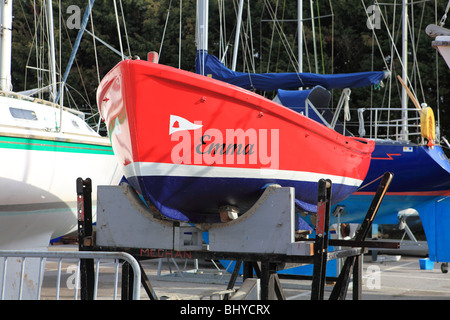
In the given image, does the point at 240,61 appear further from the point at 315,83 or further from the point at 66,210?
the point at 66,210

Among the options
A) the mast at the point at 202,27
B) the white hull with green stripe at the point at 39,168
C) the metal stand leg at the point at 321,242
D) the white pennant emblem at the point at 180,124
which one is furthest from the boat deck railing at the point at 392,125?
the white pennant emblem at the point at 180,124

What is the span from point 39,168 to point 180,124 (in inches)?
164

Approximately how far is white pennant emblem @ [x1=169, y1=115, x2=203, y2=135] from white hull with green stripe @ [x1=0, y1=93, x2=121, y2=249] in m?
3.80

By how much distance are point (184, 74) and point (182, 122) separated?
0.36m

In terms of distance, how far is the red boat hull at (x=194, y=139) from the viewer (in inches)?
183

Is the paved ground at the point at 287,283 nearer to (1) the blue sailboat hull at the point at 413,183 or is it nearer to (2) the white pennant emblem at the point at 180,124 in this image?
(1) the blue sailboat hull at the point at 413,183

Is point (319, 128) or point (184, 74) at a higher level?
point (184, 74)

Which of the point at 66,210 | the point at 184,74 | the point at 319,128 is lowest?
the point at 66,210

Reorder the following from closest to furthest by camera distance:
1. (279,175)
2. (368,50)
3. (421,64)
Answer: (279,175) < (421,64) < (368,50)

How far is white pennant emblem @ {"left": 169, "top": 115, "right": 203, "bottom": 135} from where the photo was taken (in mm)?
4660

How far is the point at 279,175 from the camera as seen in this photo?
4984 mm

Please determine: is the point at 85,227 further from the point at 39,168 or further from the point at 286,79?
the point at 286,79

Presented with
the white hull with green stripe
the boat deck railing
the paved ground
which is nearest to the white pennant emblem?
the paved ground

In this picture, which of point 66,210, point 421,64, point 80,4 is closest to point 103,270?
point 66,210
